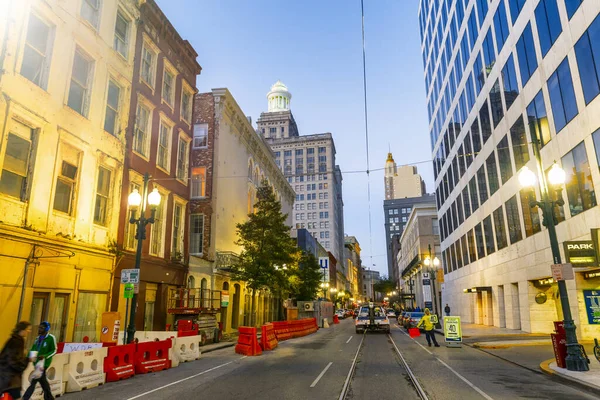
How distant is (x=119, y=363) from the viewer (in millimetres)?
12008

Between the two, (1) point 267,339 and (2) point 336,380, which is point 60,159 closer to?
(1) point 267,339

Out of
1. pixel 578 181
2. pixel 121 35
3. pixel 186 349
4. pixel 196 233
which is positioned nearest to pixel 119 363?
pixel 186 349

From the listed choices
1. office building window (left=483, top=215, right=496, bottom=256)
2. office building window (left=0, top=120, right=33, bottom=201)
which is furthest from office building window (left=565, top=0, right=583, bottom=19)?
office building window (left=0, top=120, right=33, bottom=201)

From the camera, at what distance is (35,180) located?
1419 centimetres

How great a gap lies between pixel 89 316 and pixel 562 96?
2382 centimetres

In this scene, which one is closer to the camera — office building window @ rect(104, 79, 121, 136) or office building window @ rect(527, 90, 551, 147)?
office building window @ rect(104, 79, 121, 136)

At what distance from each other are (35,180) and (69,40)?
6.09 metres

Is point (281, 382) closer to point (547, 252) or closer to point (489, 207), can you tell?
point (547, 252)

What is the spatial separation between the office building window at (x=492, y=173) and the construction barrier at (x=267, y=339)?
21134 mm

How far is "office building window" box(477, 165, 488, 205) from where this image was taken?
35.2m

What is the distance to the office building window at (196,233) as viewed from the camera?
29.4 m

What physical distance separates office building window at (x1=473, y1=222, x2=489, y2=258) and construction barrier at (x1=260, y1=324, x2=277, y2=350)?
23288mm

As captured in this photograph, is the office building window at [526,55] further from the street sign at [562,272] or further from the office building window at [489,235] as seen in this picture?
the street sign at [562,272]

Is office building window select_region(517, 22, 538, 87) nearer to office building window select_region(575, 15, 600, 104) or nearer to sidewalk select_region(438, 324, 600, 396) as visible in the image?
office building window select_region(575, 15, 600, 104)
